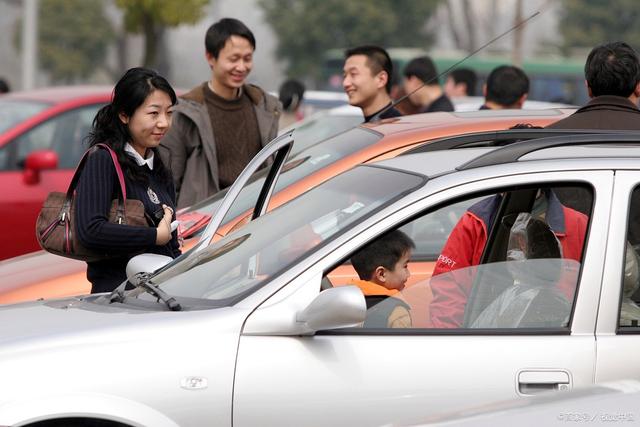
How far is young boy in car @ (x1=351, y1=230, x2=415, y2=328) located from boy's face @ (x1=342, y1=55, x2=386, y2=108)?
136 inches

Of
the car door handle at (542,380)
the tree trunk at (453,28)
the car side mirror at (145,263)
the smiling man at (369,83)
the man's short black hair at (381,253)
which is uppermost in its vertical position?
the tree trunk at (453,28)

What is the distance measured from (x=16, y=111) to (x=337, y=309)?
672 cm

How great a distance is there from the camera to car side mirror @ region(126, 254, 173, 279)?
4.66m

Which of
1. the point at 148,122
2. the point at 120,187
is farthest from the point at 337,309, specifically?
the point at 148,122

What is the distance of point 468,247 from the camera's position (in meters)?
4.41

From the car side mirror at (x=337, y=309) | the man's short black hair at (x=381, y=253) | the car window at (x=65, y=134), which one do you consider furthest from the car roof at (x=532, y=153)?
the car window at (x=65, y=134)

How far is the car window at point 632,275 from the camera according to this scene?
4004 mm

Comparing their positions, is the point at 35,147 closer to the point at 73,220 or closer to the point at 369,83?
the point at 369,83

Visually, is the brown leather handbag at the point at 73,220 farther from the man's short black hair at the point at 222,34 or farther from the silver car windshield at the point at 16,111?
the silver car windshield at the point at 16,111

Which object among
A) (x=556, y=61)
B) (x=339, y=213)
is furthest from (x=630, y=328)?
(x=556, y=61)

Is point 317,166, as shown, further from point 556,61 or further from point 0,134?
point 556,61

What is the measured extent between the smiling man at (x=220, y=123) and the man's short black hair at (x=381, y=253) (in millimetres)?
2938

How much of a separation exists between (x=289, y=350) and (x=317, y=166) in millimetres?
2067

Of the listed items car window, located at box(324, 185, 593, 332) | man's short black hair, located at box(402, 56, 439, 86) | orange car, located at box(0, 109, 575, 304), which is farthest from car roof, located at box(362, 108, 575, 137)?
man's short black hair, located at box(402, 56, 439, 86)
